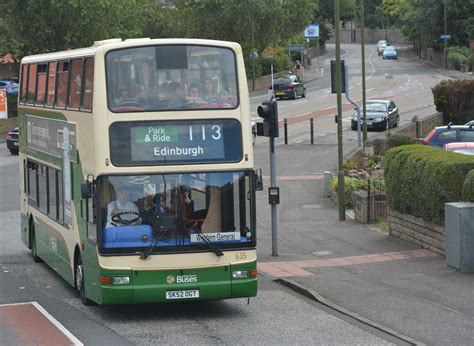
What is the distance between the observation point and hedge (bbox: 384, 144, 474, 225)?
2105 cm

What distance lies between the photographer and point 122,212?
15.1 metres

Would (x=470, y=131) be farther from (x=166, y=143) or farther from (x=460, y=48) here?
(x=460, y=48)

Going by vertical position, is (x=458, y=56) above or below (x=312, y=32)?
below

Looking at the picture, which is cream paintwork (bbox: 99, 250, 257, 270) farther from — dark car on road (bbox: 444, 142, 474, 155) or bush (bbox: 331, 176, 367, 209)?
dark car on road (bbox: 444, 142, 474, 155)

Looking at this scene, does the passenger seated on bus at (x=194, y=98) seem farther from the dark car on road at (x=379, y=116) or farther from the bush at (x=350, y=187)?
the dark car on road at (x=379, y=116)

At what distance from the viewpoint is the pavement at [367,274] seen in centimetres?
1516

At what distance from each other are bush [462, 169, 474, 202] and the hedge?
2.28ft

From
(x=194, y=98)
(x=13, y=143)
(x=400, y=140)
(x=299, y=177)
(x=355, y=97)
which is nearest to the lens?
(x=194, y=98)

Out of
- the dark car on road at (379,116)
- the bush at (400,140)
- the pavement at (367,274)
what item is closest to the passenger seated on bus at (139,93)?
the pavement at (367,274)

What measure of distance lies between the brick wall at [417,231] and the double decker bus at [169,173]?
7.36 metres

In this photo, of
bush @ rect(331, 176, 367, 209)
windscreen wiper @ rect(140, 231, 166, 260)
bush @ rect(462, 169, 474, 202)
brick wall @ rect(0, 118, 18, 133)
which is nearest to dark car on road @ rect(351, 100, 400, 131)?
brick wall @ rect(0, 118, 18, 133)

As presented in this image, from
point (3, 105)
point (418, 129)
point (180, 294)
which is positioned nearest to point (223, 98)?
point (180, 294)

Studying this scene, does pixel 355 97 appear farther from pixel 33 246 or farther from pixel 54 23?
pixel 33 246

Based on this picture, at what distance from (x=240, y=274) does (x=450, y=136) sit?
21903 mm
